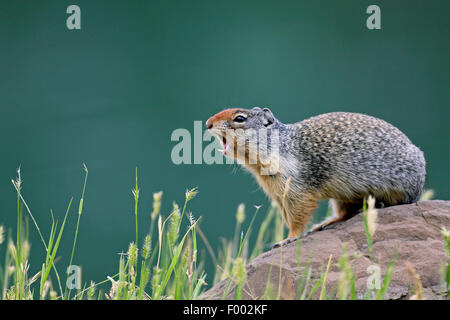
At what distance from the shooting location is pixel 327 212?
391cm

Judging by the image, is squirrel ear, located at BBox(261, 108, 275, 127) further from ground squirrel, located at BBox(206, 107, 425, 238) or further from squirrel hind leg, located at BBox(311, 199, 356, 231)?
squirrel hind leg, located at BBox(311, 199, 356, 231)

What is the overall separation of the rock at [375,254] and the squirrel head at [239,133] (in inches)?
29.5

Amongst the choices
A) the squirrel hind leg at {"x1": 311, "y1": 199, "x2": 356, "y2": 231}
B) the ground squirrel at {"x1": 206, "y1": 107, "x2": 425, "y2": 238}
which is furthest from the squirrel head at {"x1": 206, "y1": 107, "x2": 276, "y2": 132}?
the squirrel hind leg at {"x1": 311, "y1": 199, "x2": 356, "y2": 231}

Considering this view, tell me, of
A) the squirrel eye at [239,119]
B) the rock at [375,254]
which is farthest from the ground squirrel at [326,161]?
the rock at [375,254]

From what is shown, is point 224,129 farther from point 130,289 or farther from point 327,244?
point 130,289

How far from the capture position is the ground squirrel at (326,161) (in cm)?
354

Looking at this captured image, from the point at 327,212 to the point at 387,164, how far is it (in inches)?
23.3

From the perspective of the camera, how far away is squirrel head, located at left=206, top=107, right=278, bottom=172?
3627 mm

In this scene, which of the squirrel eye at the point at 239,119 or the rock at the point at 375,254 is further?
the squirrel eye at the point at 239,119

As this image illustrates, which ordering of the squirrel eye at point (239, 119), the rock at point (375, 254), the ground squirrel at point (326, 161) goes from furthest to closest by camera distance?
the squirrel eye at point (239, 119) → the ground squirrel at point (326, 161) → the rock at point (375, 254)

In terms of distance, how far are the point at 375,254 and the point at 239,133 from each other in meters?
1.24

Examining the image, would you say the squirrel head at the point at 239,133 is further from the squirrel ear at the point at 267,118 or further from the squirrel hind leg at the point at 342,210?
the squirrel hind leg at the point at 342,210

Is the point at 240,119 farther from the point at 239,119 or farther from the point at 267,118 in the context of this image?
the point at 267,118

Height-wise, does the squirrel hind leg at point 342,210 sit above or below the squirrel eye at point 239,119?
below
